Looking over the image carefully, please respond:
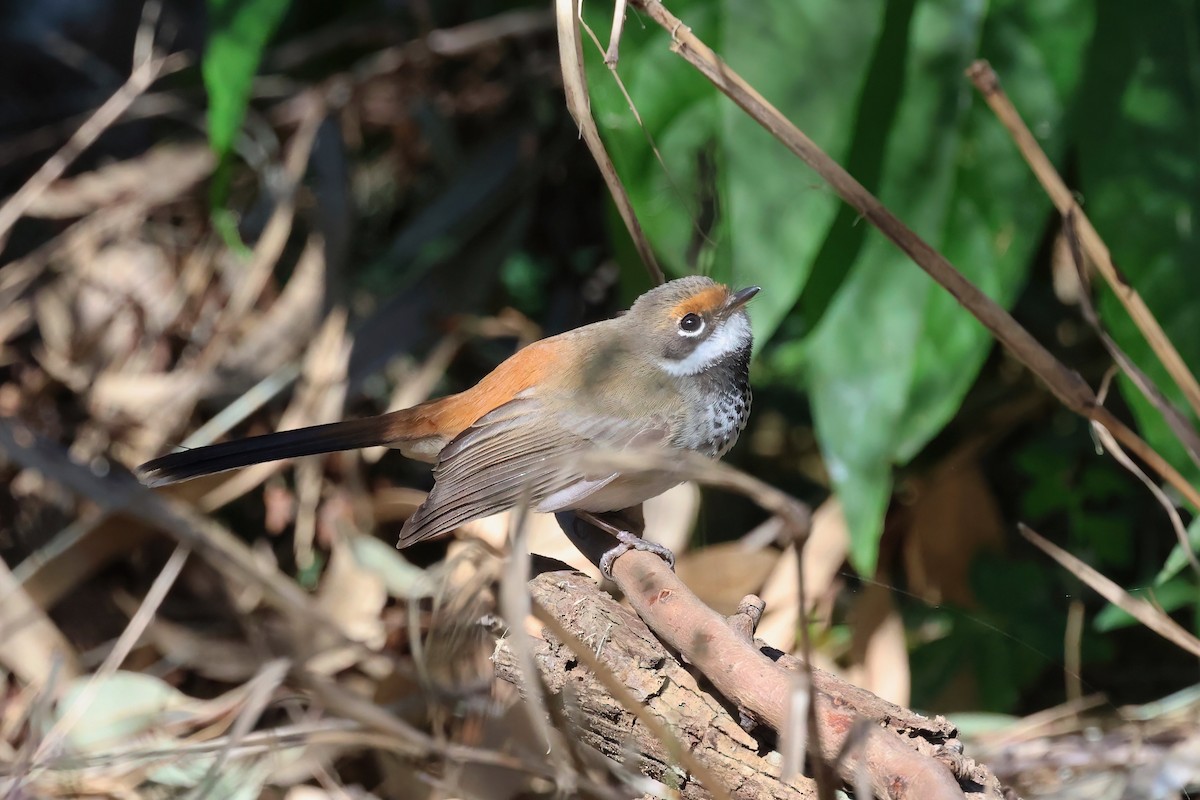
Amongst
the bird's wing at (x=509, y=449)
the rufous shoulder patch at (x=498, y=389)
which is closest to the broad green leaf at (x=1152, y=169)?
the bird's wing at (x=509, y=449)

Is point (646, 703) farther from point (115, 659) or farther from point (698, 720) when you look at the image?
point (115, 659)

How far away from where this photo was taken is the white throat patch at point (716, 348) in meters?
3.43

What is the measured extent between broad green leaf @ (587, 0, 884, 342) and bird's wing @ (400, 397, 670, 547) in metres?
0.50

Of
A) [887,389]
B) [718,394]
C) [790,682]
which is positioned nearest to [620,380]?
[718,394]

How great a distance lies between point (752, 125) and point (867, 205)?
0.99m

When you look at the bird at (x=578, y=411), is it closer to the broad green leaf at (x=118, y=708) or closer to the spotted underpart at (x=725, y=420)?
the spotted underpart at (x=725, y=420)

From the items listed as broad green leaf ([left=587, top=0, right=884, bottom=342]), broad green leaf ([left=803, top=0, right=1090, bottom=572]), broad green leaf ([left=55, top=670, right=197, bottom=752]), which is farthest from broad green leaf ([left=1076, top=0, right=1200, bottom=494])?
broad green leaf ([left=55, top=670, right=197, bottom=752])

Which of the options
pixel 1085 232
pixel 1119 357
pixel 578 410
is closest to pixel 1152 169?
pixel 1085 232

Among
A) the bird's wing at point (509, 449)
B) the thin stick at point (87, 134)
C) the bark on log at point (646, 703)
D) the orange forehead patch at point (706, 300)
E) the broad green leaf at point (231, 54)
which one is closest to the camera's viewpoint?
the bark on log at point (646, 703)

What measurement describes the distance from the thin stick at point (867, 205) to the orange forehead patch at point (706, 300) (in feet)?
2.93

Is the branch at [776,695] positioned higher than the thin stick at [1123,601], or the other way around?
the thin stick at [1123,601]

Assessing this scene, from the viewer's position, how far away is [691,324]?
344cm

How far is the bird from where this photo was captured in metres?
3.30

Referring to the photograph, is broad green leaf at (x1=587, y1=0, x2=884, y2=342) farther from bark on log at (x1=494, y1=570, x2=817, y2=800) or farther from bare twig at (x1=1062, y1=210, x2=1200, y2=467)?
bark on log at (x1=494, y1=570, x2=817, y2=800)
